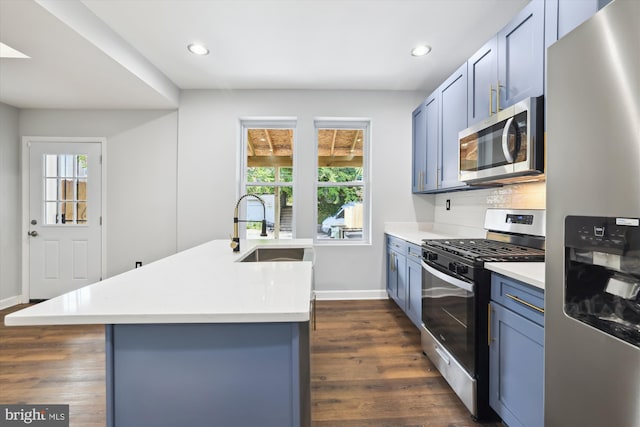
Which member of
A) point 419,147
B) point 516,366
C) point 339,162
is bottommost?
point 516,366

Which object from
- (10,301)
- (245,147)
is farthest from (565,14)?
(10,301)

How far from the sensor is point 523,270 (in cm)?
137

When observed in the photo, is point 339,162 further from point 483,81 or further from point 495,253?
point 495,253

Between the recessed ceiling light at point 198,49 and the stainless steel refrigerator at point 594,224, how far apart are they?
2.74 meters

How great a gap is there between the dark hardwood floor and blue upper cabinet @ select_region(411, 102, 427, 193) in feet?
5.22

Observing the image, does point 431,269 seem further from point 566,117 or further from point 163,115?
point 163,115

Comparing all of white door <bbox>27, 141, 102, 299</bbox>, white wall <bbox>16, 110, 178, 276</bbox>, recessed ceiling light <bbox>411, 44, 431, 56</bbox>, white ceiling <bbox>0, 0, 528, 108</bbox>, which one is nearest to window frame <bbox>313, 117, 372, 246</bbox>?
white ceiling <bbox>0, 0, 528, 108</bbox>

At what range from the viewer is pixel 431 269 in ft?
7.07

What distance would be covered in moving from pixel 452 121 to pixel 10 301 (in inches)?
210

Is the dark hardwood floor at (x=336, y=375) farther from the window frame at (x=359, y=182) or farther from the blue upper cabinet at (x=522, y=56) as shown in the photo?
the blue upper cabinet at (x=522, y=56)

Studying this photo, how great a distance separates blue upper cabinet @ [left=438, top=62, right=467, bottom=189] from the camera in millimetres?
2506

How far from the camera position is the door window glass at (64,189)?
148 inches

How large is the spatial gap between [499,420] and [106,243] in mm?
4329

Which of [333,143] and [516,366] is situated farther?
[333,143]
